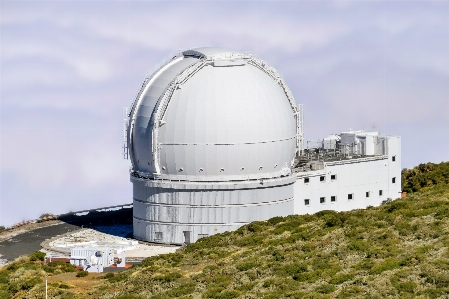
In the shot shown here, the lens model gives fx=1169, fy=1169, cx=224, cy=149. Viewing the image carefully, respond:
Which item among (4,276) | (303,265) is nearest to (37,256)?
(4,276)

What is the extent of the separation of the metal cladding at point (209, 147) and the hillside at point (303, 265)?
12.6 ft

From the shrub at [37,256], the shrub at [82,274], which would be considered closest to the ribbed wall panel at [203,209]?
the shrub at [37,256]

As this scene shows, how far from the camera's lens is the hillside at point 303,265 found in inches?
1813

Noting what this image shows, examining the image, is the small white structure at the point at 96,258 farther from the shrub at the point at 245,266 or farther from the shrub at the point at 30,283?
the shrub at the point at 245,266

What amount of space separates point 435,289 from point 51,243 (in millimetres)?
30507

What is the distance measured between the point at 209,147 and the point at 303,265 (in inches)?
638

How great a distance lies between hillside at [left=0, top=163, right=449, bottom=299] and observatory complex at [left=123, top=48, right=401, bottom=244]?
3898mm

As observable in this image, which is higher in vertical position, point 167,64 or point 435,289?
point 167,64

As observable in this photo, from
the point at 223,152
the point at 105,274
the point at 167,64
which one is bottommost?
the point at 105,274

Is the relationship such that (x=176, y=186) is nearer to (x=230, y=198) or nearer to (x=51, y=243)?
(x=230, y=198)

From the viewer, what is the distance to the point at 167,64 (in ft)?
226

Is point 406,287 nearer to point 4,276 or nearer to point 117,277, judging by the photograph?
point 117,277

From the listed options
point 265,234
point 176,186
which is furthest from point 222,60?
point 265,234

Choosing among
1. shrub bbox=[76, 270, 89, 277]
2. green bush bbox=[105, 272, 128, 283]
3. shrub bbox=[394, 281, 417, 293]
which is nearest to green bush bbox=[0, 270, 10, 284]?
shrub bbox=[76, 270, 89, 277]
